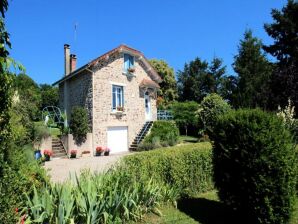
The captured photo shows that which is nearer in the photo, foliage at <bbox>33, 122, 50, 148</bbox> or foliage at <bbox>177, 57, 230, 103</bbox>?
foliage at <bbox>33, 122, 50, 148</bbox>

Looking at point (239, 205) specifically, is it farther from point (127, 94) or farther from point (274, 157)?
point (127, 94)

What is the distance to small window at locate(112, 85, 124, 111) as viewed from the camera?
2200 cm

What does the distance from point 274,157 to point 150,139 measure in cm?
1654

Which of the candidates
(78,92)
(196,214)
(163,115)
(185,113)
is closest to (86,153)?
(78,92)

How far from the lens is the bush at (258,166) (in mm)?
5727

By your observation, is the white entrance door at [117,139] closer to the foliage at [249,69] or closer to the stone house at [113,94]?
the stone house at [113,94]

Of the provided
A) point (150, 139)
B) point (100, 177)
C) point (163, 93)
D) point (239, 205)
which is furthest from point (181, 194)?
point (163, 93)

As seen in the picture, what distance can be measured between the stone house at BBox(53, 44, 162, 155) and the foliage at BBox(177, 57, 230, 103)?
52.1 feet

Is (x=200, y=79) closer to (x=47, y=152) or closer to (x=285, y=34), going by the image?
(x=285, y=34)

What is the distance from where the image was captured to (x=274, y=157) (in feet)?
19.0

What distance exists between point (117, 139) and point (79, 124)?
3710 mm

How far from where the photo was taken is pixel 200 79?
40.8m

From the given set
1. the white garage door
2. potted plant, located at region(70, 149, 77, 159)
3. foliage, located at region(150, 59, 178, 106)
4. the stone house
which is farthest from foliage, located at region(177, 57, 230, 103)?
potted plant, located at region(70, 149, 77, 159)

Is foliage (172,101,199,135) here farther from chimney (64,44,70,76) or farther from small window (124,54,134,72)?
chimney (64,44,70,76)
